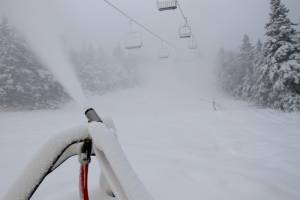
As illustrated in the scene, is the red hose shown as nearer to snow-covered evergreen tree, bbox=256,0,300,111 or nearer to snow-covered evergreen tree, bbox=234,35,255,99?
snow-covered evergreen tree, bbox=256,0,300,111

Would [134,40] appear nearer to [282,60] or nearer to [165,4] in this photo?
[165,4]

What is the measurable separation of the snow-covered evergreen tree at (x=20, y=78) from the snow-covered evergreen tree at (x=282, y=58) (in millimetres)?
26292

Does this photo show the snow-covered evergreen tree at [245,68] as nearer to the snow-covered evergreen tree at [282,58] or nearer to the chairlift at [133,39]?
the snow-covered evergreen tree at [282,58]

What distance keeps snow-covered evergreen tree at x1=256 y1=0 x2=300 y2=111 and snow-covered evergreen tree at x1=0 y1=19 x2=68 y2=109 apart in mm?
26292

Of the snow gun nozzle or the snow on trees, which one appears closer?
the snow gun nozzle

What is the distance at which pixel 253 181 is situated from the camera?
145 inches

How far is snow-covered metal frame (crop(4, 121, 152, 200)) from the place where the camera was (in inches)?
49.4

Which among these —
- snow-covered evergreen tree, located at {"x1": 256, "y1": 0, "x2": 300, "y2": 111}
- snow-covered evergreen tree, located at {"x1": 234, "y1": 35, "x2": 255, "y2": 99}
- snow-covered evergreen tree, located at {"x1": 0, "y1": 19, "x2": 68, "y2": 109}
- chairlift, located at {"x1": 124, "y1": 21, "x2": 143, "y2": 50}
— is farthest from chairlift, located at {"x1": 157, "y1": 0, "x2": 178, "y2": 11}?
snow-covered evergreen tree, located at {"x1": 234, "y1": 35, "x2": 255, "y2": 99}

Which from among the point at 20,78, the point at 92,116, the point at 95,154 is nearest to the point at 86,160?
the point at 95,154

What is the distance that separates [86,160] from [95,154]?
9cm

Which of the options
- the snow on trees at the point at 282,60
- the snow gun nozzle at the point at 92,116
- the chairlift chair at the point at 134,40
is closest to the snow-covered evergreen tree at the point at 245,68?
the snow on trees at the point at 282,60

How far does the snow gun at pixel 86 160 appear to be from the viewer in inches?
49.1

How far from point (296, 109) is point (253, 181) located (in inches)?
956

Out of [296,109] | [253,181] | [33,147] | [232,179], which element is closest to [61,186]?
[232,179]
